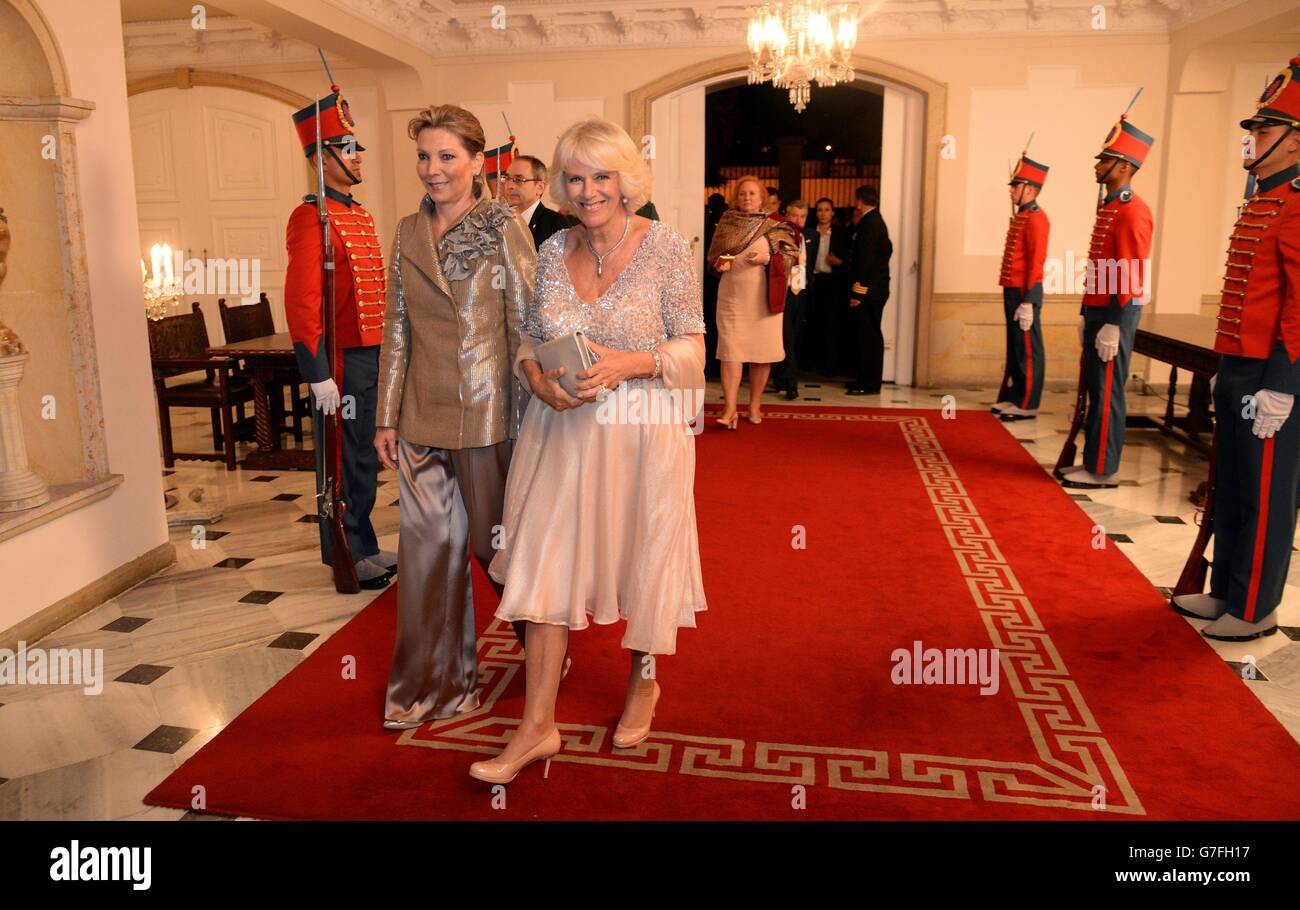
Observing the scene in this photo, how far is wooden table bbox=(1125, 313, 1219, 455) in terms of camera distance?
538cm

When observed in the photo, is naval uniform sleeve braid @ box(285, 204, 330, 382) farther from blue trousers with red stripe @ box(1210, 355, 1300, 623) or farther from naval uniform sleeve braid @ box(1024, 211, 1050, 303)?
naval uniform sleeve braid @ box(1024, 211, 1050, 303)

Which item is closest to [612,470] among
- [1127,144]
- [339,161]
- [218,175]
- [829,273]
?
[339,161]

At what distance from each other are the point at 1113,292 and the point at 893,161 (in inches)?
164

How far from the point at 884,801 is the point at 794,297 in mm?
6553

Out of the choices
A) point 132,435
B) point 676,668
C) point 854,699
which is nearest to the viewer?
point 854,699

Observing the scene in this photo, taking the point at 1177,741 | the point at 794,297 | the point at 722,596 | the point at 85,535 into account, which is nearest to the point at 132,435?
the point at 85,535

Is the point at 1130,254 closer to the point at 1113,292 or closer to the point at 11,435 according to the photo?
the point at 1113,292

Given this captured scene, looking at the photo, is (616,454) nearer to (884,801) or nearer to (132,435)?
(884,801)

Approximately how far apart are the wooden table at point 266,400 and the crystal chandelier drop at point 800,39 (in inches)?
141

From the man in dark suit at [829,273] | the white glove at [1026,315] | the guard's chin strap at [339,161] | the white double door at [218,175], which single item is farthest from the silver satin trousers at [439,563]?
the white double door at [218,175]

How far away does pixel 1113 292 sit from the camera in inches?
208

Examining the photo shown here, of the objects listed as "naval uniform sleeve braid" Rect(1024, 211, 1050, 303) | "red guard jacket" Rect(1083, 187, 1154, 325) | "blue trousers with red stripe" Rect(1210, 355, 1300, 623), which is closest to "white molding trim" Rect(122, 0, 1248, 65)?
"naval uniform sleeve braid" Rect(1024, 211, 1050, 303)

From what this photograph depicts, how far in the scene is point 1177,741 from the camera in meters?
2.88

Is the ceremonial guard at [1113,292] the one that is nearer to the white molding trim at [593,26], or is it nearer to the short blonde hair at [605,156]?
the white molding trim at [593,26]
